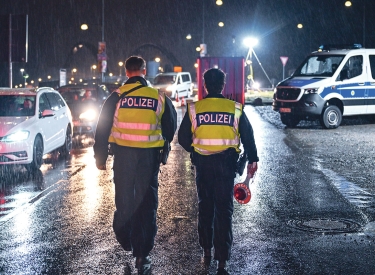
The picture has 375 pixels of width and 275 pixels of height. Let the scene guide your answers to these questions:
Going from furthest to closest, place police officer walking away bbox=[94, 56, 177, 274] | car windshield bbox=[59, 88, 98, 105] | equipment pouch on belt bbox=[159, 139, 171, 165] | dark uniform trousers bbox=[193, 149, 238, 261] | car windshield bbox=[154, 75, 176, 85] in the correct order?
car windshield bbox=[154, 75, 176, 85]
car windshield bbox=[59, 88, 98, 105]
equipment pouch on belt bbox=[159, 139, 171, 165]
police officer walking away bbox=[94, 56, 177, 274]
dark uniform trousers bbox=[193, 149, 238, 261]

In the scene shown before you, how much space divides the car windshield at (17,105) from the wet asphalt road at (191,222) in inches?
45.2

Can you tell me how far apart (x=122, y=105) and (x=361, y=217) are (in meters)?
3.72

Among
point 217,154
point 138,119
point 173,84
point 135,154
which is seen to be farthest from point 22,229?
point 173,84

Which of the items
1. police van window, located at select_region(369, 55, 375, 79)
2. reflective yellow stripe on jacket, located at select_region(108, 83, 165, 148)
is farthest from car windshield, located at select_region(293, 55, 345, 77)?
reflective yellow stripe on jacket, located at select_region(108, 83, 165, 148)

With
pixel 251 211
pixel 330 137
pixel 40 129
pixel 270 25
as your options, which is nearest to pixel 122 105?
pixel 251 211

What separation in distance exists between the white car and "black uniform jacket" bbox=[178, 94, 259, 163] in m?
6.40

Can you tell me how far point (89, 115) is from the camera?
20.4 meters

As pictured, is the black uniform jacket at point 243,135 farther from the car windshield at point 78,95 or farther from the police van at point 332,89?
the car windshield at point 78,95

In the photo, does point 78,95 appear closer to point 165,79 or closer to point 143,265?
point 143,265

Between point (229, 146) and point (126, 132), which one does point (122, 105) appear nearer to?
point (126, 132)

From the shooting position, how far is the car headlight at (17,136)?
37.7 feet

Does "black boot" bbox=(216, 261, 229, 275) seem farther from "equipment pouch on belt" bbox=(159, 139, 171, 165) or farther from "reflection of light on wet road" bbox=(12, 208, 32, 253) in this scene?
"reflection of light on wet road" bbox=(12, 208, 32, 253)

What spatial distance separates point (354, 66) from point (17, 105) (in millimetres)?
11926

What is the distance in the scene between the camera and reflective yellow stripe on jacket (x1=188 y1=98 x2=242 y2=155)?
18.3ft
